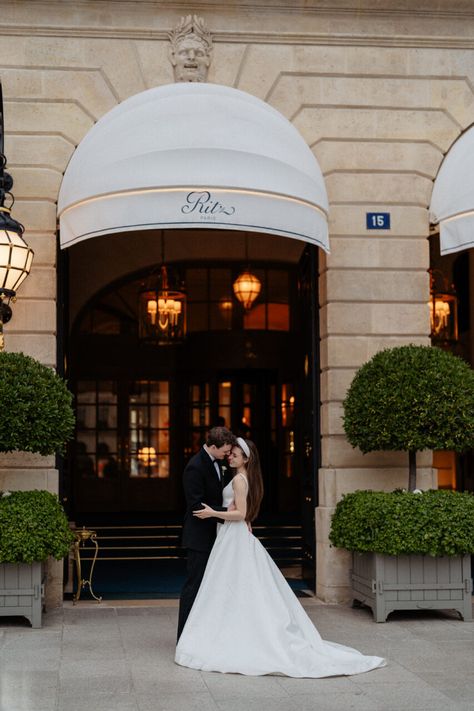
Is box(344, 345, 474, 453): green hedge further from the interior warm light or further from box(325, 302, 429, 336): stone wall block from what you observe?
the interior warm light

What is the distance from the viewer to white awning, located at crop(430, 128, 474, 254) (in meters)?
10.8

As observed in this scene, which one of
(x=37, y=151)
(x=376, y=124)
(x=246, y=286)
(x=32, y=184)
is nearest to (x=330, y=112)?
(x=376, y=124)

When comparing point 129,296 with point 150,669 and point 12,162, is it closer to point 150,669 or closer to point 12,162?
point 12,162

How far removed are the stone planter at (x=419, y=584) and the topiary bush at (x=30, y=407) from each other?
3426mm

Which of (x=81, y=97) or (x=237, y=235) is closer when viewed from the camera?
(x=81, y=97)

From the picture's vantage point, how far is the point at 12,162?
11.2 meters

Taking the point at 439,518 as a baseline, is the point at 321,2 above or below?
above

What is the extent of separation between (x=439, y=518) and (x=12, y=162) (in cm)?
605

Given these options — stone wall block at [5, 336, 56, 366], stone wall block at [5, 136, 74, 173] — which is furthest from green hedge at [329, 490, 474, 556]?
stone wall block at [5, 136, 74, 173]

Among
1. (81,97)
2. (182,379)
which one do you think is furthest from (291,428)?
(81,97)

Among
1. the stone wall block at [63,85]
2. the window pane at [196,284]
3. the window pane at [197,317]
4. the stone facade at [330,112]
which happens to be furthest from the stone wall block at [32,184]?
the window pane at [197,317]

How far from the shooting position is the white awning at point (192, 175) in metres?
9.89

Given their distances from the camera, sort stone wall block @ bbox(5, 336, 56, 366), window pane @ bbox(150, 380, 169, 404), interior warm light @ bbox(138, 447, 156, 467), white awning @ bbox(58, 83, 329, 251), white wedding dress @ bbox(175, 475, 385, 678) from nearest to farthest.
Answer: white wedding dress @ bbox(175, 475, 385, 678) → white awning @ bbox(58, 83, 329, 251) → stone wall block @ bbox(5, 336, 56, 366) → interior warm light @ bbox(138, 447, 156, 467) → window pane @ bbox(150, 380, 169, 404)

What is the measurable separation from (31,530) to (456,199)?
571cm
